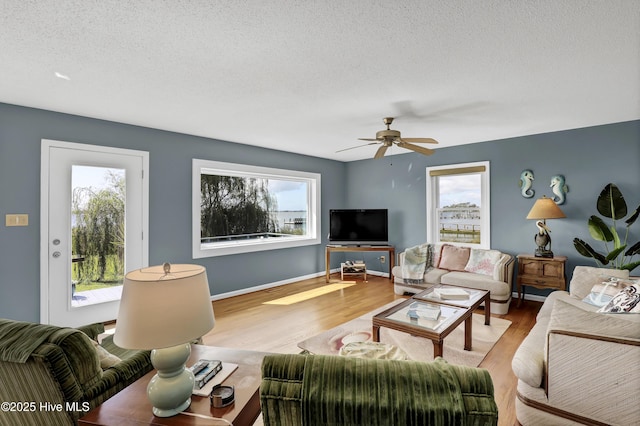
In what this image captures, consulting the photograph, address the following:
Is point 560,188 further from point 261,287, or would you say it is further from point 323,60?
point 261,287

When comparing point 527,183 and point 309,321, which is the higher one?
point 527,183

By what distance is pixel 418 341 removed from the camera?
3215 mm

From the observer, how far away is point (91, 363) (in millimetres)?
1340

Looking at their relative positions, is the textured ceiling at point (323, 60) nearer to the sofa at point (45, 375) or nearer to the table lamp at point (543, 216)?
the table lamp at point (543, 216)

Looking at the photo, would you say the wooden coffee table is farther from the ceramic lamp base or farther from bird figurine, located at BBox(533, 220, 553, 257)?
bird figurine, located at BBox(533, 220, 553, 257)

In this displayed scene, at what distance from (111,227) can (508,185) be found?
18.2 feet

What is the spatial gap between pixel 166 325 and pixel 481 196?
515 centimetres

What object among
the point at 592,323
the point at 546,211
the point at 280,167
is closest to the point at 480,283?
the point at 546,211

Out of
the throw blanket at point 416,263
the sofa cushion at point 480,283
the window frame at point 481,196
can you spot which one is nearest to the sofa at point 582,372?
the sofa cushion at point 480,283

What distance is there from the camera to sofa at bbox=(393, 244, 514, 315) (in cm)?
404

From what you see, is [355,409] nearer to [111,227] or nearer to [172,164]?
[111,227]

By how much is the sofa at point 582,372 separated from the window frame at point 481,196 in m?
3.39

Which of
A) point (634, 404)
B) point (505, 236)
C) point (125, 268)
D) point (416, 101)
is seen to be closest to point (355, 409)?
point (634, 404)

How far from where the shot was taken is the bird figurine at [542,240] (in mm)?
4176
